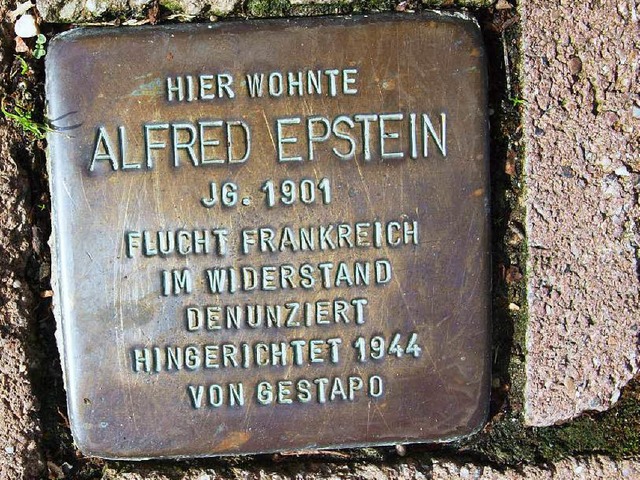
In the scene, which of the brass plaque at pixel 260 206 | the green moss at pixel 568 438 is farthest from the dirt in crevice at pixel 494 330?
the brass plaque at pixel 260 206

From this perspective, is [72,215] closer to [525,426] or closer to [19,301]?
[19,301]

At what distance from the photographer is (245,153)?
159cm

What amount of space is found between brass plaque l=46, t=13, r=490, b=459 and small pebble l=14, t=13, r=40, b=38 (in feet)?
0.37

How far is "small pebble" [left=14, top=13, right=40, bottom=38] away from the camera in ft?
5.46

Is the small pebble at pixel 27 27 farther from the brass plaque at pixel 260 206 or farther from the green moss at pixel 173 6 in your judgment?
the green moss at pixel 173 6

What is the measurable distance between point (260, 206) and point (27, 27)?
0.71 meters

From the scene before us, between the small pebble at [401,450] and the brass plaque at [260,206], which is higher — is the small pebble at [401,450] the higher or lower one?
the lower one

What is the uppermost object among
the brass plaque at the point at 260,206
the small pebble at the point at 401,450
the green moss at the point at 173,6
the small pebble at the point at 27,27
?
the green moss at the point at 173,6

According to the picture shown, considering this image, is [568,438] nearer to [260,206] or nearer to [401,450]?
[401,450]

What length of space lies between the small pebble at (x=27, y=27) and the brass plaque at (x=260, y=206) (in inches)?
4.4

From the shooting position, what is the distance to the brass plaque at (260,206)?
1588 millimetres

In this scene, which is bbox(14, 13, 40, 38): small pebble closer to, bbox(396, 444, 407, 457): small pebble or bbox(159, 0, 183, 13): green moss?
bbox(159, 0, 183, 13): green moss

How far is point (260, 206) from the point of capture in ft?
5.25

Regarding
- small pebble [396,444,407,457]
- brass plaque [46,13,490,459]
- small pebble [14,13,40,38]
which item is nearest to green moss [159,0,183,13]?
brass plaque [46,13,490,459]
